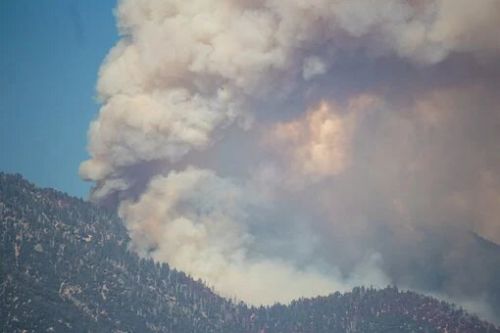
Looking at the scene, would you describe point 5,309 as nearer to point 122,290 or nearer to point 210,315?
point 122,290

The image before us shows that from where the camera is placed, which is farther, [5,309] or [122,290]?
[122,290]

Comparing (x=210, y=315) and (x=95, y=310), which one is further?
(x=210, y=315)

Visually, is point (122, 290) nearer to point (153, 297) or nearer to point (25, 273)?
point (153, 297)

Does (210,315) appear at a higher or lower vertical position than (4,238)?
lower

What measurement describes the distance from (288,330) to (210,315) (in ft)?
72.7

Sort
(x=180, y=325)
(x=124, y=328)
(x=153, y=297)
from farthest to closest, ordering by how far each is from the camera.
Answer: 1. (x=153, y=297)
2. (x=180, y=325)
3. (x=124, y=328)

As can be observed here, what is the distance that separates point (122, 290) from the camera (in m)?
195

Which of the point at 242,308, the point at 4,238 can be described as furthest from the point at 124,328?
the point at 4,238

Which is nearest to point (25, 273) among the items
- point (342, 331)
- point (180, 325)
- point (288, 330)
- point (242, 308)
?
point (180, 325)

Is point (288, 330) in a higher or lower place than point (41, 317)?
higher

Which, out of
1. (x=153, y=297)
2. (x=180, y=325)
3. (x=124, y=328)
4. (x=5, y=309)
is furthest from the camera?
(x=153, y=297)

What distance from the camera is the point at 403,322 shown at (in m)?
194

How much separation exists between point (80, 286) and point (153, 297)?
21884 millimetres

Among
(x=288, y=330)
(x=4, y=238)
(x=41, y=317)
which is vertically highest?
(x=4, y=238)
